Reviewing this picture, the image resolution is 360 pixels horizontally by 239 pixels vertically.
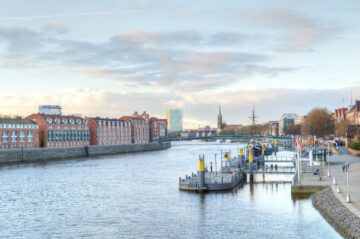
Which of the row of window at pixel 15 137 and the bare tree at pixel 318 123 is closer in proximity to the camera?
the row of window at pixel 15 137

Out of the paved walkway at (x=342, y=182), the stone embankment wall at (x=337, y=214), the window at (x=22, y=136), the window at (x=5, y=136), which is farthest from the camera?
the window at (x=22, y=136)

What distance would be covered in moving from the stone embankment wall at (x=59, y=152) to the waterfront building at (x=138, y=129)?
15.9 meters

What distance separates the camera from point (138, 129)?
186 metres

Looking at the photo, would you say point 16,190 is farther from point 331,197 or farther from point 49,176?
point 331,197

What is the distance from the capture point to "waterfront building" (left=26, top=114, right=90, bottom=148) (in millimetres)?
129250

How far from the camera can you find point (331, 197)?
36.9 meters

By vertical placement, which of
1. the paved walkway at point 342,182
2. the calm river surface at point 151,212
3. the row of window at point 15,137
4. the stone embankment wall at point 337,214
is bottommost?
the calm river surface at point 151,212

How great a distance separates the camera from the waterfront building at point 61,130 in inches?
5089

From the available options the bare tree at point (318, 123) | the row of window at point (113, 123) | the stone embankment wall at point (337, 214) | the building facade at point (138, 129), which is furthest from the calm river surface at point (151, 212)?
the building facade at point (138, 129)

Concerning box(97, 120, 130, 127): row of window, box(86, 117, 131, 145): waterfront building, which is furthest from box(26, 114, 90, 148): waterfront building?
box(97, 120, 130, 127): row of window

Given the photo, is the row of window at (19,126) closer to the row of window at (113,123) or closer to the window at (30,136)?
the window at (30,136)

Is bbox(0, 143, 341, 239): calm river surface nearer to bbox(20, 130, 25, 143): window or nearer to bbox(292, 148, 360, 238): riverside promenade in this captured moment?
bbox(292, 148, 360, 238): riverside promenade

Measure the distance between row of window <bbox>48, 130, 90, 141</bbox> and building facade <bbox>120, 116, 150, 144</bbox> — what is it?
3122 cm

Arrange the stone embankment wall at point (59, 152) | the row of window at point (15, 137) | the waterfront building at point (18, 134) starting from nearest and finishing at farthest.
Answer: the stone embankment wall at point (59, 152) < the waterfront building at point (18, 134) < the row of window at point (15, 137)
